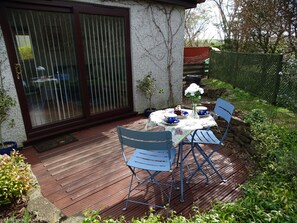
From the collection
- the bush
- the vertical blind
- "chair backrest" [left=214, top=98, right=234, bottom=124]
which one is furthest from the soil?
the vertical blind

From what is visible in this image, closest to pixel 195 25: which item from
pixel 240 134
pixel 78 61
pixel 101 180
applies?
pixel 78 61

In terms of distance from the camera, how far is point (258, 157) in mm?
2936

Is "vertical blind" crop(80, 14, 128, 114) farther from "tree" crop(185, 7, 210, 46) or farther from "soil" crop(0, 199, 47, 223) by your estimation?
"tree" crop(185, 7, 210, 46)

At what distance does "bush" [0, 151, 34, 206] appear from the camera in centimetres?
165

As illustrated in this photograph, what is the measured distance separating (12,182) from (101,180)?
1178mm

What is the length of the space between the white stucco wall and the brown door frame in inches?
2.2

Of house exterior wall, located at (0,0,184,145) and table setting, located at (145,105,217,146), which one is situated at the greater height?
house exterior wall, located at (0,0,184,145)

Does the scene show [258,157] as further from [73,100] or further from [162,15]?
[162,15]

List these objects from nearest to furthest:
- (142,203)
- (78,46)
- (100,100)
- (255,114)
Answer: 1. (142,203)
2. (255,114)
3. (78,46)
4. (100,100)

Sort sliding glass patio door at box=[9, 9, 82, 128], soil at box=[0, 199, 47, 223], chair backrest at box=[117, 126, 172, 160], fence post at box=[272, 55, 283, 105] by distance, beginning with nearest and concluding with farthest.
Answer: soil at box=[0, 199, 47, 223], chair backrest at box=[117, 126, 172, 160], sliding glass patio door at box=[9, 9, 82, 128], fence post at box=[272, 55, 283, 105]

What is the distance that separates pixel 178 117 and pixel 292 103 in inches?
148

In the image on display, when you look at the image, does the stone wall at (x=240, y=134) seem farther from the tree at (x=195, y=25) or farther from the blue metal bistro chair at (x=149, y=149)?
the tree at (x=195, y=25)

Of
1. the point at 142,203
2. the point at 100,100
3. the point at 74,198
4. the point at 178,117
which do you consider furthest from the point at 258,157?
the point at 100,100

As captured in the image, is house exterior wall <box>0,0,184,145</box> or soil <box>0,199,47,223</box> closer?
soil <box>0,199,47,223</box>
